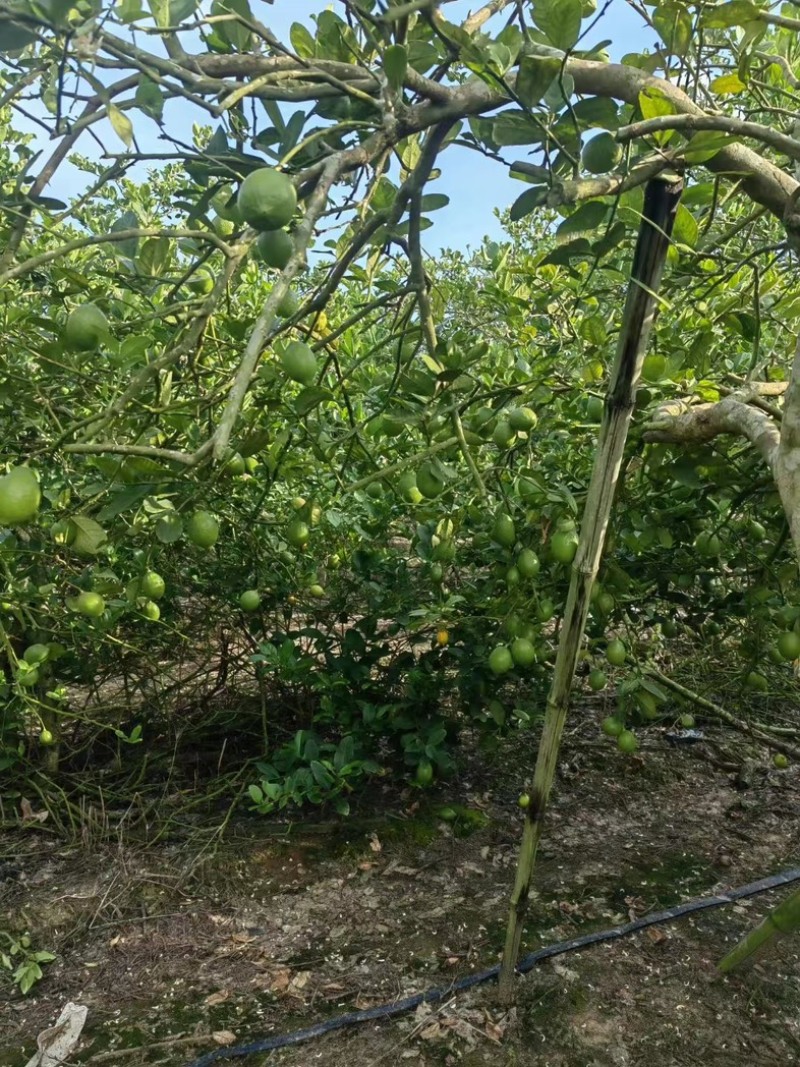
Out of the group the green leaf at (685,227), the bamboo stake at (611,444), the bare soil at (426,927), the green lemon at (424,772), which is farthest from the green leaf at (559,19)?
the green lemon at (424,772)

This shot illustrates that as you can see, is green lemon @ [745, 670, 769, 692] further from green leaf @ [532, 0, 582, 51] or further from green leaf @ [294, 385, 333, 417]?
green leaf @ [532, 0, 582, 51]

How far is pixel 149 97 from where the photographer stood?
1012 millimetres

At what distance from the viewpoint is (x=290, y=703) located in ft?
9.32

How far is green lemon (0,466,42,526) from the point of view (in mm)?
893

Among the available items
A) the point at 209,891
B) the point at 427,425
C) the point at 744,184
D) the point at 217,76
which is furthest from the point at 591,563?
the point at 209,891

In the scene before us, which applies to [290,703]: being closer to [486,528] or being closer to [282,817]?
[282,817]

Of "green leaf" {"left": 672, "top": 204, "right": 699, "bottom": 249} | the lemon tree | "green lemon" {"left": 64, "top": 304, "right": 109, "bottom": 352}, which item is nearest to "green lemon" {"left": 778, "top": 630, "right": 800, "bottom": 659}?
the lemon tree

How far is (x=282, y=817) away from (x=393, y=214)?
2065 mm

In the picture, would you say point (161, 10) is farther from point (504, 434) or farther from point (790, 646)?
point (790, 646)

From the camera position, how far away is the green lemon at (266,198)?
2.64ft

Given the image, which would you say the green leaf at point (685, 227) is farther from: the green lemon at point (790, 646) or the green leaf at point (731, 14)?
the green lemon at point (790, 646)

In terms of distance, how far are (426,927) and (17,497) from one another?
1.69 meters

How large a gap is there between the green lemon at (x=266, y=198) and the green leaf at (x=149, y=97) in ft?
1.03

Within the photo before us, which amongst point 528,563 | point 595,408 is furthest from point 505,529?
point 595,408
